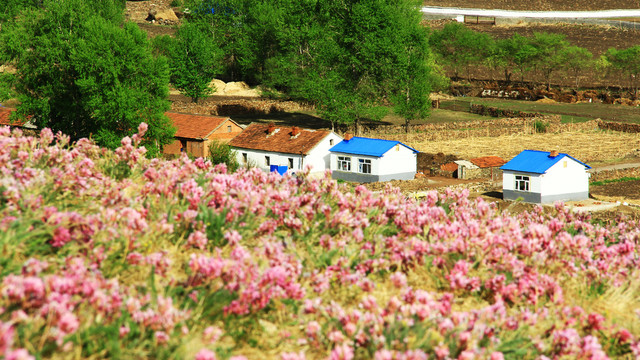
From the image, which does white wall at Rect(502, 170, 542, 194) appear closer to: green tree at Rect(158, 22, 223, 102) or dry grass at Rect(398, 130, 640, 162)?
dry grass at Rect(398, 130, 640, 162)

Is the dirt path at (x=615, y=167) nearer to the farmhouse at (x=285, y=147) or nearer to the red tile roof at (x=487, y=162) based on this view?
the red tile roof at (x=487, y=162)

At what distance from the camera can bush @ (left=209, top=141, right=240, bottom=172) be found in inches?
2035

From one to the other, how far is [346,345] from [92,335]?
7.11 feet

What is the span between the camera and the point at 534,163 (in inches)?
1813

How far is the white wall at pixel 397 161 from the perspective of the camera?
50531 mm

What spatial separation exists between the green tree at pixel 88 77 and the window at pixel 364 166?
14485 mm

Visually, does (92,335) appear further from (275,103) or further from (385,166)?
(275,103)

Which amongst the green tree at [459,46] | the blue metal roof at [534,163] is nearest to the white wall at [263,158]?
the blue metal roof at [534,163]

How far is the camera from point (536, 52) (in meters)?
118

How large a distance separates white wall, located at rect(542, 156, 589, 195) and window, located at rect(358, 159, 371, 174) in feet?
42.7

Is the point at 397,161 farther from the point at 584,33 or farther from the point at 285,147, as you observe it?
the point at 584,33

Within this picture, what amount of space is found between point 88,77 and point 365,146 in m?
21.1

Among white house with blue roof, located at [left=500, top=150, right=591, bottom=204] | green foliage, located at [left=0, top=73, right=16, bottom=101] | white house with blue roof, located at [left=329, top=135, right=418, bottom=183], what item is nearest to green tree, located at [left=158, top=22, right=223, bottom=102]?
green foliage, located at [left=0, top=73, right=16, bottom=101]

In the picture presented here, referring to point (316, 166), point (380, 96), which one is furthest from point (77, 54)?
point (380, 96)
